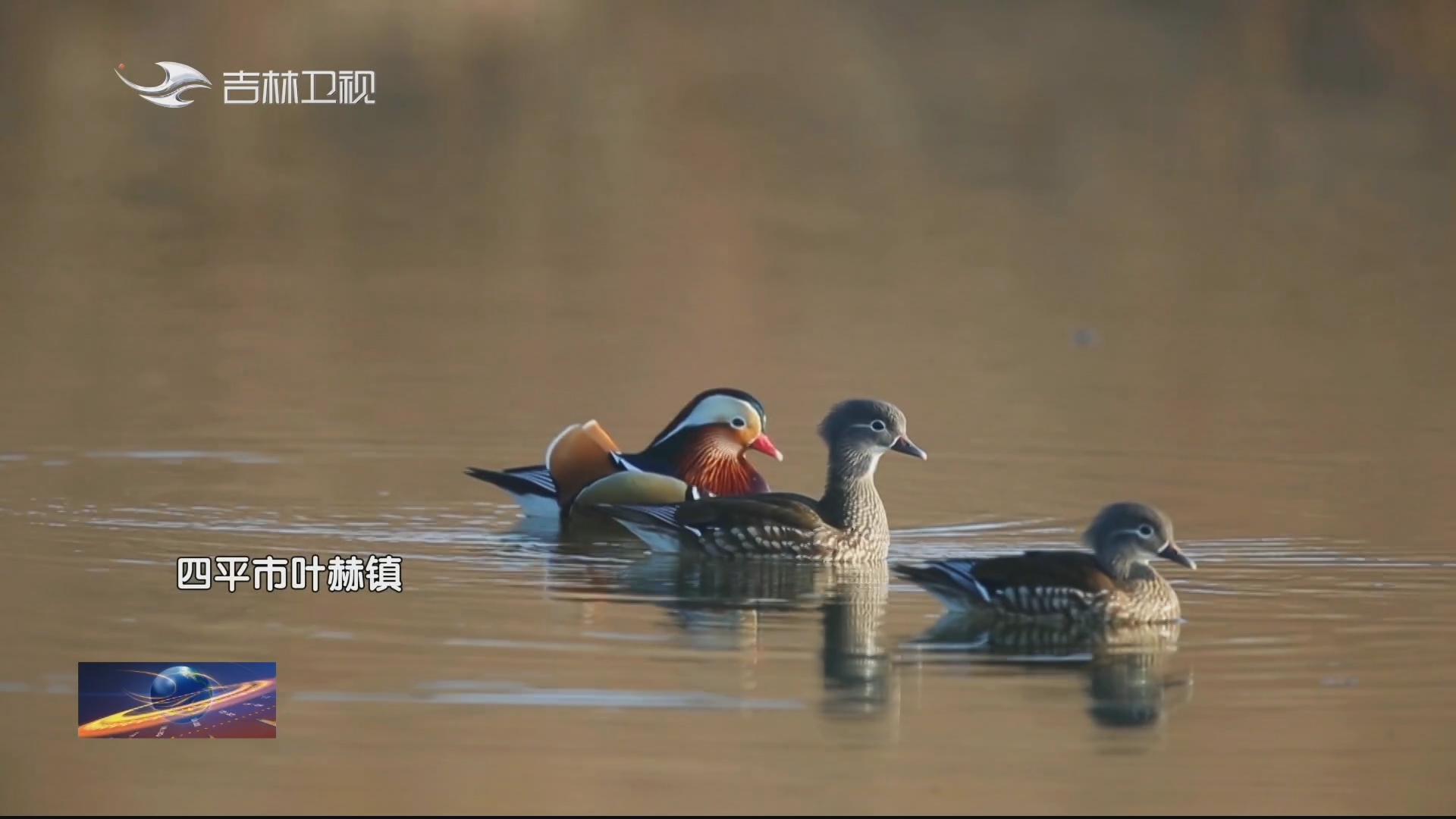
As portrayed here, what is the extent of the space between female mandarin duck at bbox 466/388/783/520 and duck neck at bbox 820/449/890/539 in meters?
1.09

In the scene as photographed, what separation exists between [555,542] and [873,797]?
4.96m

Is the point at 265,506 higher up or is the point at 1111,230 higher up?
the point at 1111,230

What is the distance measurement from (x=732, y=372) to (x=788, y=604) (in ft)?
24.6

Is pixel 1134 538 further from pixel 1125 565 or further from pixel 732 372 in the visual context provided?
pixel 732 372

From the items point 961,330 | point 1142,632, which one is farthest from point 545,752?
point 961,330

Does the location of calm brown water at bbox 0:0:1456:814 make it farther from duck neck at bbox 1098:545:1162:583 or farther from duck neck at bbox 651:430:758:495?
duck neck at bbox 651:430:758:495

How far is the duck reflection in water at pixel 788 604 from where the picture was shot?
9.52 m

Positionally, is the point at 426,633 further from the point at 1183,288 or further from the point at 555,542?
the point at 1183,288

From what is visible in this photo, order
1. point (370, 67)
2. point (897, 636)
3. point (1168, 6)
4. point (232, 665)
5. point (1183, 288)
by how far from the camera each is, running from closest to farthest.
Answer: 1. point (232, 665)
2. point (897, 636)
3. point (1183, 288)
4. point (370, 67)
5. point (1168, 6)

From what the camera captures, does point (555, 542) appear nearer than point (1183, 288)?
Yes

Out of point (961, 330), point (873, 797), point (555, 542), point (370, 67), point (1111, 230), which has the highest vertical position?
point (370, 67)

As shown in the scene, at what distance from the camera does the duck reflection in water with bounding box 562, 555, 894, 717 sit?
9.52m

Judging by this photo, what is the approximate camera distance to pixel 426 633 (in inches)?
402
